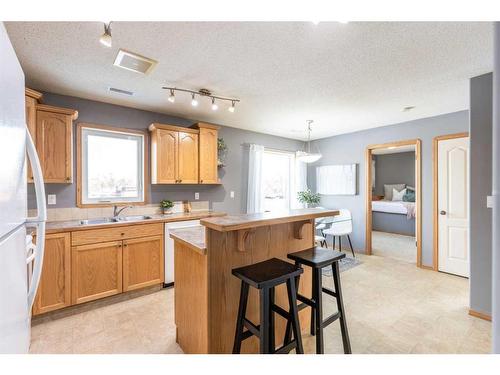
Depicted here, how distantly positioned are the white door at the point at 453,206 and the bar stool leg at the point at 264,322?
3532mm

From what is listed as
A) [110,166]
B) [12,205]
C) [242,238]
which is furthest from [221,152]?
[12,205]

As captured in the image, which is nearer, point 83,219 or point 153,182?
point 83,219

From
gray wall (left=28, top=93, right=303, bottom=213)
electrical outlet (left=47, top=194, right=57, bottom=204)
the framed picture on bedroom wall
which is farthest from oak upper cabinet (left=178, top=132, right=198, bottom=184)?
the framed picture on bedroom wall

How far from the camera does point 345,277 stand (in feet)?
11.1

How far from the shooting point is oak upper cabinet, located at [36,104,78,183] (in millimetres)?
2496

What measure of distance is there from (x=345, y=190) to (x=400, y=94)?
7.75 feet

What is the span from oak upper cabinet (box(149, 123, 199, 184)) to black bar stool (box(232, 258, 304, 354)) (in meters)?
2.26

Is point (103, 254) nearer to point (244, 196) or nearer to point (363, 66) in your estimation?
point (244, 196)

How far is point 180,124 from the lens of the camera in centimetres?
375

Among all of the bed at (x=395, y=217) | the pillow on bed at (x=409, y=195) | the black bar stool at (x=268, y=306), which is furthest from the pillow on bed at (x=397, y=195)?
the black bar stool at (x=268, y=306)

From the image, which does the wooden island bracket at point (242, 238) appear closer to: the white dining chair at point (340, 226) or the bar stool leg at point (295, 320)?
the bar stool leg at point (295, 320)
